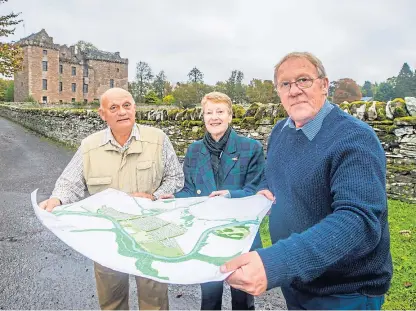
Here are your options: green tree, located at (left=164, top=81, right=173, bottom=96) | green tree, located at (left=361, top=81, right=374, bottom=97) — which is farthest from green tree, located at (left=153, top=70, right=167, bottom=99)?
green tree, located at (left=361, top=81, right=374, bottom=97)

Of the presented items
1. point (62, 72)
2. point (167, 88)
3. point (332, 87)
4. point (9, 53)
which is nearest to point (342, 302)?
point (332, 87)

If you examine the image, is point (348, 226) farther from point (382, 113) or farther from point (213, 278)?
point (382, 113)

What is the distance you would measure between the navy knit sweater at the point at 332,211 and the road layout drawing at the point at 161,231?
13.9 inches

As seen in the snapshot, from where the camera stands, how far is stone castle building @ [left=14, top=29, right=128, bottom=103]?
57.4m

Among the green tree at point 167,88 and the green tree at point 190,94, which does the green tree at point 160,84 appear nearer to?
the green tree at point 167,88

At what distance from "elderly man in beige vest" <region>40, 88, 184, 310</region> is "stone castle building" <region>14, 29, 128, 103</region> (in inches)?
2299

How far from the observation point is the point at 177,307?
4039 mm

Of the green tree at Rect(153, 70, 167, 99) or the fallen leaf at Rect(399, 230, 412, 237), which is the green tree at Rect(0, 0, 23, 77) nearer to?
the fallen leaf at Rect(399, 230, 412, 237)

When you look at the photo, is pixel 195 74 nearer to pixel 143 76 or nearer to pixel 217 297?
pixel 143 76

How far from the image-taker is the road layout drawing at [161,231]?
190 centimetres

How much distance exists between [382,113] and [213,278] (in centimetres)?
709

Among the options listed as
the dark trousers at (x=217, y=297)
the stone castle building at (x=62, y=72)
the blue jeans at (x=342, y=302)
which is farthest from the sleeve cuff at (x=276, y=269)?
the stone castle building at (x=62, y=72)

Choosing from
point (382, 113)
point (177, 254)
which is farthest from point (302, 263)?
point (382, 113)

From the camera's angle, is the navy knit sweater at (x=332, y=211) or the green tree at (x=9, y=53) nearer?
the navy knit sweater at (x=332, y=211)
